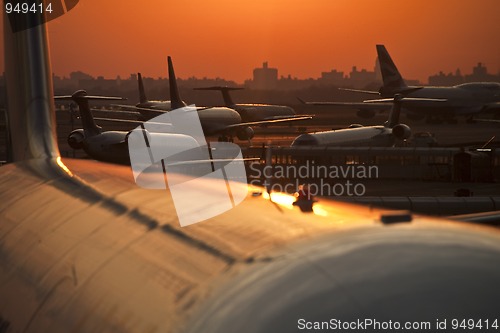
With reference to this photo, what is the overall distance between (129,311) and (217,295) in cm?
77

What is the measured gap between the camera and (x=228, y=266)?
3.85m

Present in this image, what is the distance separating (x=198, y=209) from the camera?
197 inches

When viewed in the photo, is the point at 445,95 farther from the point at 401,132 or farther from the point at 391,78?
→ the point at 401,132

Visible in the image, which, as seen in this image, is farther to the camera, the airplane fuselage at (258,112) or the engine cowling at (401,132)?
the airplane fuselage at (258,112)

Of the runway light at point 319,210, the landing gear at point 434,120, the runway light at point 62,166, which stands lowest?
the landing gear at point 434,120

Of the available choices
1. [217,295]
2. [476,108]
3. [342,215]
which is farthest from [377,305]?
[476,108]

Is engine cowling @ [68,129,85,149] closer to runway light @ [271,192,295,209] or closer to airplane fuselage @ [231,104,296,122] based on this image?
airplane fuselage @ [231,104,296,122]

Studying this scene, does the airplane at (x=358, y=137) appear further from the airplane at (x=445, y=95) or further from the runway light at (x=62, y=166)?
the runway light at (x=62, y=166)

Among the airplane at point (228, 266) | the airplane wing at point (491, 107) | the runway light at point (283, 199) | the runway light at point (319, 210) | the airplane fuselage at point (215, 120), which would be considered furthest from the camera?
the airplane wing at point (491, 107)

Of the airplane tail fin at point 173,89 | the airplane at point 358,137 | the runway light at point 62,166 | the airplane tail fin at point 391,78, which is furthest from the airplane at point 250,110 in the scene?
the runway light at point 62,166

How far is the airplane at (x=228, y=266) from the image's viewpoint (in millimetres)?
3195

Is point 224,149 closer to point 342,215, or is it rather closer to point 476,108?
point 342,215

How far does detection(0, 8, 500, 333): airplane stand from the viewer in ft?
10.5

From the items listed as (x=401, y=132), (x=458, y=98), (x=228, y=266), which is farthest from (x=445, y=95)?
(x=228, y=266)
